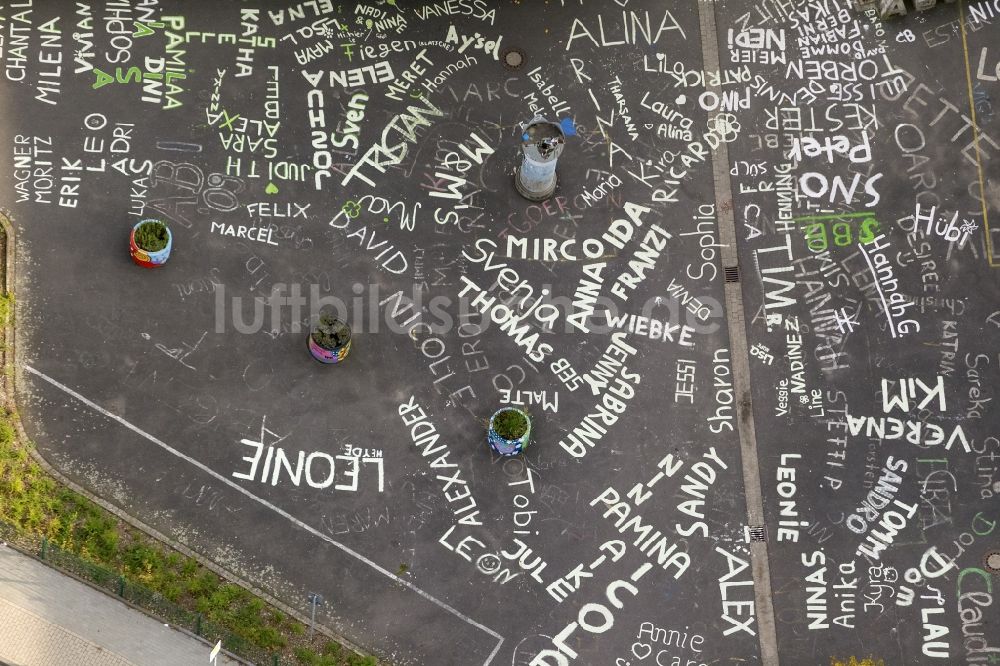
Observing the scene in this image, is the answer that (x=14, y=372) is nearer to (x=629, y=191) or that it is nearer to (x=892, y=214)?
(x=629, y=191)

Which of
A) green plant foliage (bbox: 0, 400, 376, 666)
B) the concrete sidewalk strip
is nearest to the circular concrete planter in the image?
green plant foliage (bbox: 0, 400, 376, 666)

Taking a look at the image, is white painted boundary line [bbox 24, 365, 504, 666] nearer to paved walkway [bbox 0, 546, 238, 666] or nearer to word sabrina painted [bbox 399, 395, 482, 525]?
word sabrina painted [bbox 399, 395, 482, 525]

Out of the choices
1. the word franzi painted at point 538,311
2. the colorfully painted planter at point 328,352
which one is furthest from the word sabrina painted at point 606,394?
the colorfully painted planter at point 328,352

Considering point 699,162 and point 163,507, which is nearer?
point 163,507

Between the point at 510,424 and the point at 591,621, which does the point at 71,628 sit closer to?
the point at 510,424

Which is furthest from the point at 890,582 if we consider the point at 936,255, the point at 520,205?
the point at 520,205

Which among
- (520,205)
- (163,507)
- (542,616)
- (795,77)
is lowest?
(542,616)

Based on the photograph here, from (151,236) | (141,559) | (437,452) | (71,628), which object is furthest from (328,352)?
(71,628)
